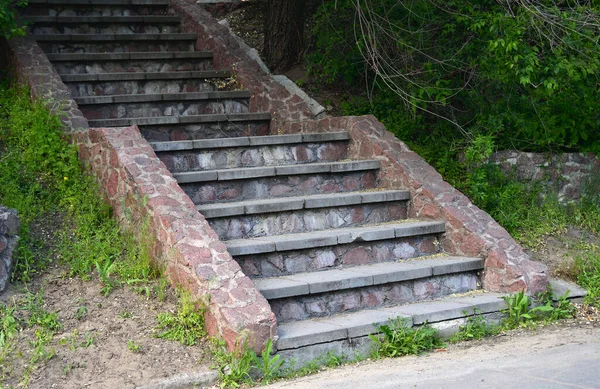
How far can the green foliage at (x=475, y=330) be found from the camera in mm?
5809

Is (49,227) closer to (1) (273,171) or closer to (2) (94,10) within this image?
(1) (273,171)

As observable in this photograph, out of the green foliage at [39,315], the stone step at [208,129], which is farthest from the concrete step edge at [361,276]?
the stone step at [208,129]

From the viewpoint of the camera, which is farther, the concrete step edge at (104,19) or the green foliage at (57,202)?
the concrete step edge at (104,19)

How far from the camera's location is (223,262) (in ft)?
18.1

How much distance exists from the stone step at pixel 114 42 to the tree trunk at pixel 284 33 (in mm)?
1017

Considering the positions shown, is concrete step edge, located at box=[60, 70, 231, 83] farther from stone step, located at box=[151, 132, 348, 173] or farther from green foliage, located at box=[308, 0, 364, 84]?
stone step, located at box=[151, 132, 348, 173]

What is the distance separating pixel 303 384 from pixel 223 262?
3.58ft

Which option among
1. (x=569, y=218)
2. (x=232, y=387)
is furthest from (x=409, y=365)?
(x=569, y=218)

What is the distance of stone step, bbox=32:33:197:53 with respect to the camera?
9562 mm

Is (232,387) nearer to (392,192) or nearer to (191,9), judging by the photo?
(392,192)

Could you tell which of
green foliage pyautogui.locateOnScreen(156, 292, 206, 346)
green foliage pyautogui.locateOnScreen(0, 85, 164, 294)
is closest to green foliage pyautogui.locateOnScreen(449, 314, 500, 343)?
green foliage pyautogui.locateOnScreen(156, 292, 206, 346)

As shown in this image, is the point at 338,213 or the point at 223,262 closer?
the point at 223,262

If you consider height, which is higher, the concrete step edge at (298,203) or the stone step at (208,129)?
the stone step at (208,129)

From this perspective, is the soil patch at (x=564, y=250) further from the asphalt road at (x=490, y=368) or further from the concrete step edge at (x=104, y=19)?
the concrete step edge at (x=104, y=19)
